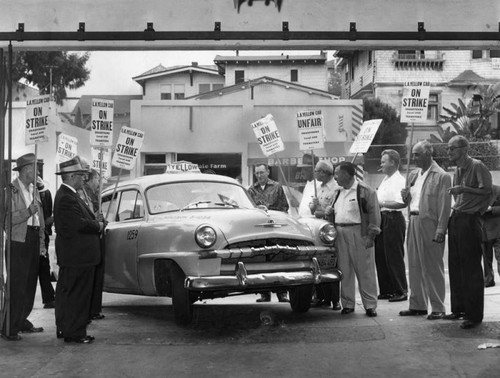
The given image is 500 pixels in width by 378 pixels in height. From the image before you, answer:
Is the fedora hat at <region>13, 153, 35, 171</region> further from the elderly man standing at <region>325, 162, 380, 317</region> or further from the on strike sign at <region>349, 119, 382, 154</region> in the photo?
the on strike sign at <region>349, 119, 382, 154</region>

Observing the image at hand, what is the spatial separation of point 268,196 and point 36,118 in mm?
3546

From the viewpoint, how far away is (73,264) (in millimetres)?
7754

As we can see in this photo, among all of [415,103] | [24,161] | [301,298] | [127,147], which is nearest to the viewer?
[24,161]

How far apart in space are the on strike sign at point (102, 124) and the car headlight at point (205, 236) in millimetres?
2926

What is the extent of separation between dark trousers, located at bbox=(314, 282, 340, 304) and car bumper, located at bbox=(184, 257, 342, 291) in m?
1.31

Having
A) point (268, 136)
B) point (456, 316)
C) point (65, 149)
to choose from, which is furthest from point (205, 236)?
point (65, 149)

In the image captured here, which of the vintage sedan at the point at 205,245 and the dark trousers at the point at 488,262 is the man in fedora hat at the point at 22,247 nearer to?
the vintage sedan at the point at 205,245

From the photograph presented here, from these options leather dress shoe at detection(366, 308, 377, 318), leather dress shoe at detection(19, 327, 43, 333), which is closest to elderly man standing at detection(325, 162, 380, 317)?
leather dress shoe at detection(366, 308, 377, 318)

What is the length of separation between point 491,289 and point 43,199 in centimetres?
634

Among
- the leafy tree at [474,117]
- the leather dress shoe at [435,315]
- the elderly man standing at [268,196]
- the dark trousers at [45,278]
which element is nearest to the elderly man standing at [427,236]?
the leather dress shoe at [435,315]

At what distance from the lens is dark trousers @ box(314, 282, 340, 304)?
9734mm

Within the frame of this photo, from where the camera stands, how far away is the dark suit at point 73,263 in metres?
7.75

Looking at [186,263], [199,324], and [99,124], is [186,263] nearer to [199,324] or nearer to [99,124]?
[199,324]

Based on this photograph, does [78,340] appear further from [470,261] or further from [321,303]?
[470,261]
